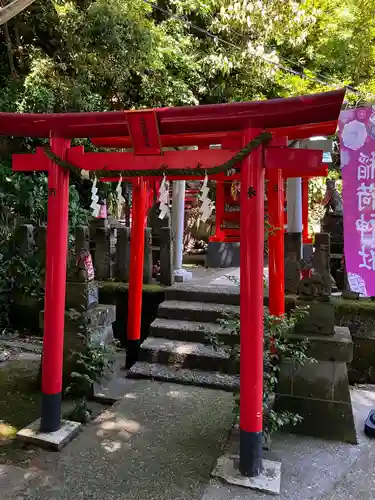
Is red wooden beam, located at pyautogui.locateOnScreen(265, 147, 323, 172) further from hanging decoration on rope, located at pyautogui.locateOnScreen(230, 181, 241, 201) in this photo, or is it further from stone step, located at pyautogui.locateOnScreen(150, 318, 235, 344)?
hanging decoration on rope, located at pyautogui.locateOnScreen(230, 181, 241, 201)

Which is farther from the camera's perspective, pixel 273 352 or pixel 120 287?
pixel 120 287

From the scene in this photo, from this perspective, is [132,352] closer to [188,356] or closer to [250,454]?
[188,356]

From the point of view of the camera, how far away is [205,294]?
6.83 meters

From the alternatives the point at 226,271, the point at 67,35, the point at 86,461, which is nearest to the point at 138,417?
the point at 86,461

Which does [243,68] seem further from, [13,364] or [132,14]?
[13,364]

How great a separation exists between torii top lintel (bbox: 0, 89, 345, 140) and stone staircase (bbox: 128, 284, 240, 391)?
250cm

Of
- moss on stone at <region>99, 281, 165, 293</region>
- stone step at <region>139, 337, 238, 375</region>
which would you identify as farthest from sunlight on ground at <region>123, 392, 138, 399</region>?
moss on stone at <region>99, 281, 165, 293</region>

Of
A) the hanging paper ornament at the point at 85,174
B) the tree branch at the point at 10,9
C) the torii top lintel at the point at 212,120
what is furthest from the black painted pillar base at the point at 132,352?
the tree branch at the point at 10,9

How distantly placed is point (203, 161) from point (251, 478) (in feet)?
9.27

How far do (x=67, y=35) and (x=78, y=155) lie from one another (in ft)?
25.9

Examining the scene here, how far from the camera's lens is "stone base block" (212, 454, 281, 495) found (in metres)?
3.30

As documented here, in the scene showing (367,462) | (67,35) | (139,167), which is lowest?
(367,462)

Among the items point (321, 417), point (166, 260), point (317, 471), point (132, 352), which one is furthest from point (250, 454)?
point (166, 260)

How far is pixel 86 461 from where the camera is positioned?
3717 millimetres
